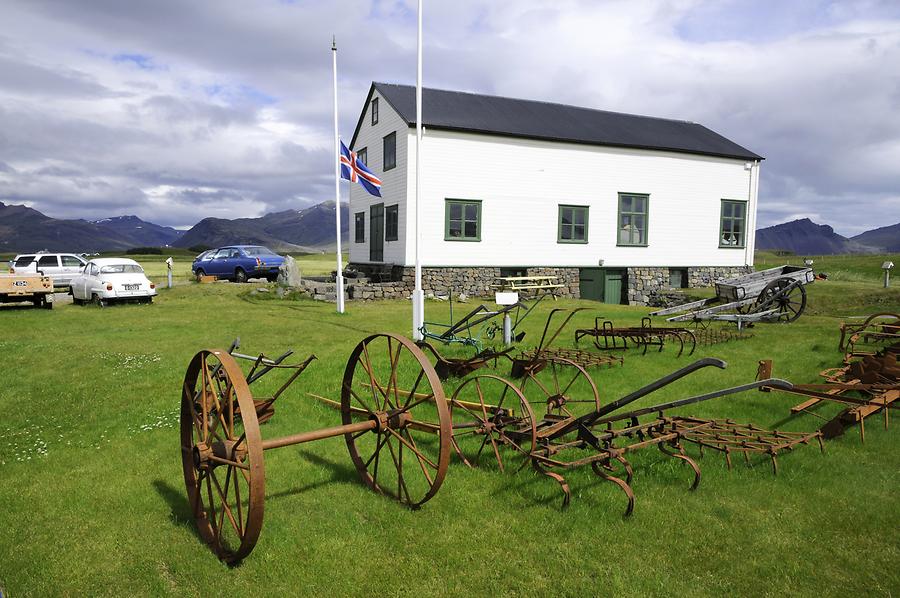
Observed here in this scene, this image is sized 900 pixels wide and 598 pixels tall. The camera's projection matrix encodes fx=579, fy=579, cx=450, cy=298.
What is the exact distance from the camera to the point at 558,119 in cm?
2748

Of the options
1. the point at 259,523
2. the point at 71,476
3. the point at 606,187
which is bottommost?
the point at 71,476

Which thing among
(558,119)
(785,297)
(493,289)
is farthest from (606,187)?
(785,297)

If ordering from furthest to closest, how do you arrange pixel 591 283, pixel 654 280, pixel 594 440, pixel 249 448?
pixel 654 280 < pixel 591 283 < pixel 594 440 < pixel 249 448

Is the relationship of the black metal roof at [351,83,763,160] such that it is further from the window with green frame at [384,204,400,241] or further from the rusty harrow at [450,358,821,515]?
the rusty harrow at [450,358,821,515]

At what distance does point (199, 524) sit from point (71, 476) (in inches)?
97.0

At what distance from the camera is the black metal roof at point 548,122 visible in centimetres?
2414

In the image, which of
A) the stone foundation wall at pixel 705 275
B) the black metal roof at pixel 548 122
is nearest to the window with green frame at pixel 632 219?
the black metal roof at pixel 548 122

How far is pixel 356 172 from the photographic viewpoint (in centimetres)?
1739

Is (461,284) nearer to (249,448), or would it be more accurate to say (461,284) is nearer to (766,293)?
(766,293)

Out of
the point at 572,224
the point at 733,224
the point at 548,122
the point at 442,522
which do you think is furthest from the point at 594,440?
the point at 733,224

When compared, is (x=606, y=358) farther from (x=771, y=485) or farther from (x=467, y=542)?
(x=467, y=542)

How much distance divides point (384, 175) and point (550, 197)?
741cm

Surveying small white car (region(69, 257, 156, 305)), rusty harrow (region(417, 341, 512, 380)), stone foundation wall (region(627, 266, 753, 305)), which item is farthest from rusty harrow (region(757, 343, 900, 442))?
small white car (region(69, 257, 156, 305))

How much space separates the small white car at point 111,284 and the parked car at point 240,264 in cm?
737
